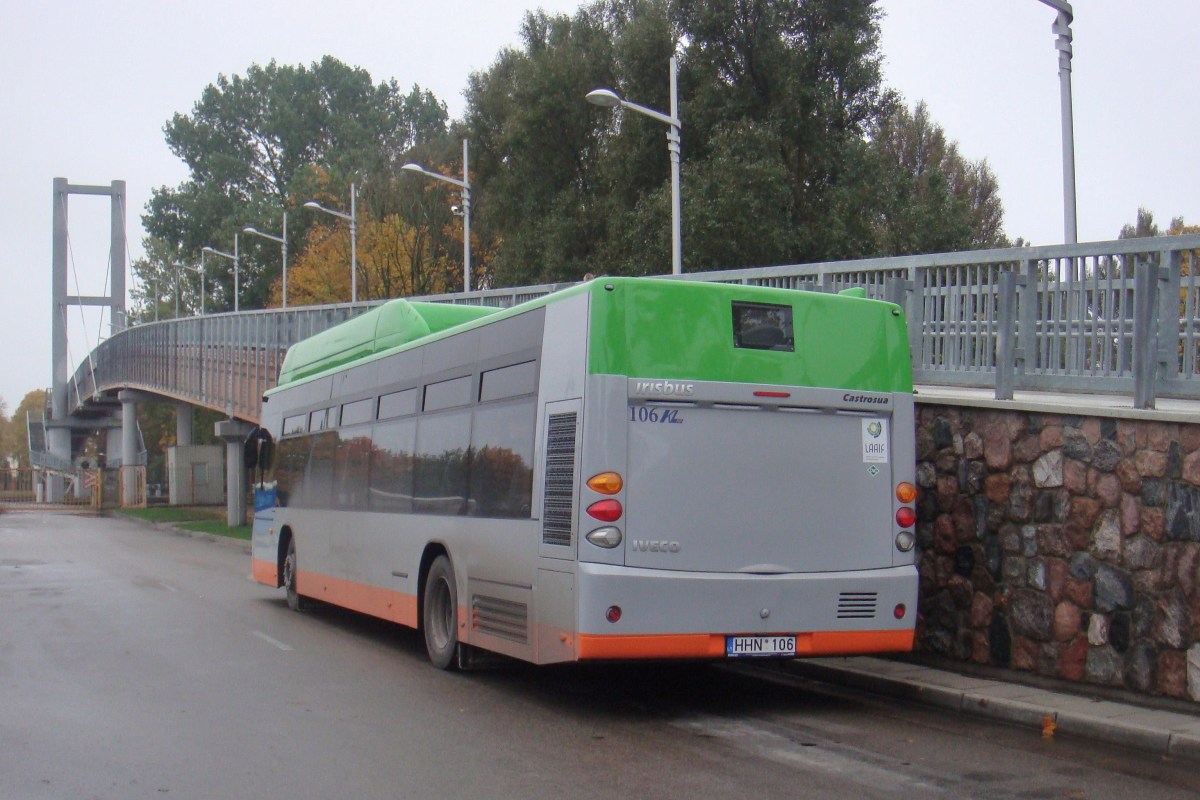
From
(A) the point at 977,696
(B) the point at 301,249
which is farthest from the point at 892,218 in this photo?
(B) the point at 301,249

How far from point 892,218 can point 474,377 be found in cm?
2918

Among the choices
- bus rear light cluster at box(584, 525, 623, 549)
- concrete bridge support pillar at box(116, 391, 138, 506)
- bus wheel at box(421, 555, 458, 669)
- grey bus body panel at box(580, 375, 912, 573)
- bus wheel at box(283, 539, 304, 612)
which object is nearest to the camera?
bus rear light cluster at box(584, 525, 623, 549)

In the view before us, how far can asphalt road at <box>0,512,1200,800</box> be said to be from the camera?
279 inches

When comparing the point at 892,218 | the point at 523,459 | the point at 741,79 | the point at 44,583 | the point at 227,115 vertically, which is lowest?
the point at 44,583

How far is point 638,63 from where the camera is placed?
3959cm

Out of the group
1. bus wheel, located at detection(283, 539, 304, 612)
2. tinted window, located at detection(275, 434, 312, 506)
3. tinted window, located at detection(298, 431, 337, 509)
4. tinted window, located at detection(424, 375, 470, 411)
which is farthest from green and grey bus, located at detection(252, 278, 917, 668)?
bus wheel, located at detection(283, 539, 304, 612)

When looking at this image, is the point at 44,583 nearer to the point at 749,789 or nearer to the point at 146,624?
the point at 146,624

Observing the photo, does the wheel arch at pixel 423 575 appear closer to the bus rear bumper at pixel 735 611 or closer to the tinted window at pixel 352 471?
the tinted window at pixel 352 471

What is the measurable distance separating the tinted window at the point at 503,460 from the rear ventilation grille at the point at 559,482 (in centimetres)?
31

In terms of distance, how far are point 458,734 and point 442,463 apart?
3.38 meters

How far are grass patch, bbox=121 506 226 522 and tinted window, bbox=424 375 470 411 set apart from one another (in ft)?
135

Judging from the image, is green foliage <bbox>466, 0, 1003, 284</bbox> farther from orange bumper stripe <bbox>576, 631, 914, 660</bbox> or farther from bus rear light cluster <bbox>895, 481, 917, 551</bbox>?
orange bumper stripe <bbox>576, 631, 914, 660</bbox>

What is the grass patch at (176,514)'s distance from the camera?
171 ft

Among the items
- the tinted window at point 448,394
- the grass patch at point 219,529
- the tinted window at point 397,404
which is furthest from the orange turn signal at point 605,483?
the grass patch at point 219,529
